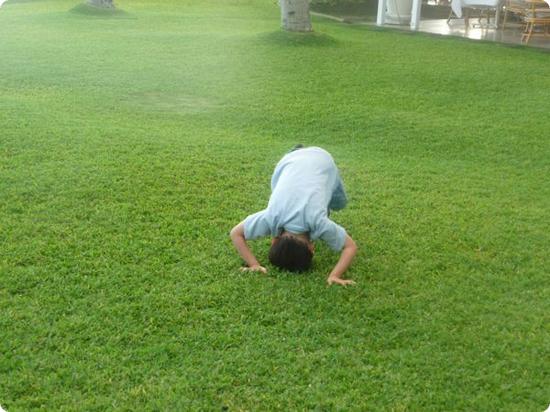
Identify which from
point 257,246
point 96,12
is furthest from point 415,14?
point 257,246

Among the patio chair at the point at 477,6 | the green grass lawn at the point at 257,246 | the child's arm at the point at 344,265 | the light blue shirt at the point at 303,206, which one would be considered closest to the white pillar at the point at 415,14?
the patio chair at the point at 477,6

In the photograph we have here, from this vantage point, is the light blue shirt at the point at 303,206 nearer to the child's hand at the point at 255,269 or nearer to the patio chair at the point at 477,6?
the child's hand at the point at 255,269

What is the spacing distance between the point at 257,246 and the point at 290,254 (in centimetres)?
45

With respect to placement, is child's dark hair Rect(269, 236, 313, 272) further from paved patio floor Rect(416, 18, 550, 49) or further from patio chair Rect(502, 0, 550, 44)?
patio chair Rect(502, 0, 550, 44)

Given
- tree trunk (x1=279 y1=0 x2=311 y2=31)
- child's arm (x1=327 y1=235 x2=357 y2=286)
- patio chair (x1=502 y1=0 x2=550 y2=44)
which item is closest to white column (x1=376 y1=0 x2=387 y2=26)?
patio chair (x1=502 y1=0 x2=550 y2=44)

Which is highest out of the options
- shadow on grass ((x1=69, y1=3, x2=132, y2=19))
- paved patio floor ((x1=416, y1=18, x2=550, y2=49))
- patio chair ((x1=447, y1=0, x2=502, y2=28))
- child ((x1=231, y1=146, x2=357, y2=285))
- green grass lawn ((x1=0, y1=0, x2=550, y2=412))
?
patio chair ((x1=447, y1=0, x2=502, y2=28))

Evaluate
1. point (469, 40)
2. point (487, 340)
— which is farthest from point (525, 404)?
point (469, 40)

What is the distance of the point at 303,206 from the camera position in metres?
3.45

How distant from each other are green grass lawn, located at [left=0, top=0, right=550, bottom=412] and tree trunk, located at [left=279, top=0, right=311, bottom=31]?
8.59ft

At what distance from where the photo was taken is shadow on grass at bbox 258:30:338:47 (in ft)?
34.6

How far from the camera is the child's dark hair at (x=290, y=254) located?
3.48 meters

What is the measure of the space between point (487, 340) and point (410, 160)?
2827 mm

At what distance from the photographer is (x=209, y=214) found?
171 inches

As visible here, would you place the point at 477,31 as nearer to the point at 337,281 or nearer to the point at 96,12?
the point at 96,12
